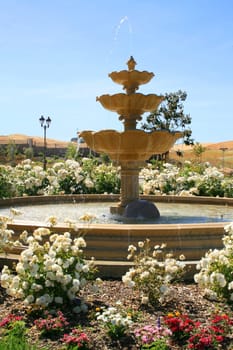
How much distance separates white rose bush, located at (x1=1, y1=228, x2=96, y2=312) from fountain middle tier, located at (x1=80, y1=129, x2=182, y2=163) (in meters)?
3.85

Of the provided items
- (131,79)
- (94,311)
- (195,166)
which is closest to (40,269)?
(94,311)

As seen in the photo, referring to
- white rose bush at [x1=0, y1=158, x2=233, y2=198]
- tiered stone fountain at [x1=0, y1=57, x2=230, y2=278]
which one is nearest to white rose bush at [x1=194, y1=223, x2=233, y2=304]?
tiered stone fountain at [x1=0, y1=57, x2=230, y2=278]

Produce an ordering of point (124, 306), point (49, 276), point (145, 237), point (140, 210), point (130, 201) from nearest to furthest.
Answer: point (49, 276) → point (124, 306) → point (145, 237) → point (140, 210) → point (130, 201)

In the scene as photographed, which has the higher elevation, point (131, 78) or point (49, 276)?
point (131, 78)

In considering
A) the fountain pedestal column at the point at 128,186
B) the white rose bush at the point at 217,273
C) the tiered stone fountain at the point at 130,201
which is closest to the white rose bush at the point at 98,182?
the tiered stone fountain at the point at 130,201

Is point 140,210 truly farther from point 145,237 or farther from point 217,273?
point 217,273

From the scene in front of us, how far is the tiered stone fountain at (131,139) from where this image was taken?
27.5 feet

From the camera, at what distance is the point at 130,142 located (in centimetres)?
838

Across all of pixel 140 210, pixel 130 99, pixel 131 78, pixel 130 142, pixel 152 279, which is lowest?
pixel 152 279

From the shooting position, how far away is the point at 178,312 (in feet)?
14.0

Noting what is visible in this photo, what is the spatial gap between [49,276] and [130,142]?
4307 millimetres

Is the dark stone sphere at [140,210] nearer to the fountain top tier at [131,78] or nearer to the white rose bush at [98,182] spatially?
the fountain top tier at [131,78]

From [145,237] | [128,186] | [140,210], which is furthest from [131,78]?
[145,237]

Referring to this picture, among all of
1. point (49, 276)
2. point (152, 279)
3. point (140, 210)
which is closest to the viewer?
point (49, 276)
